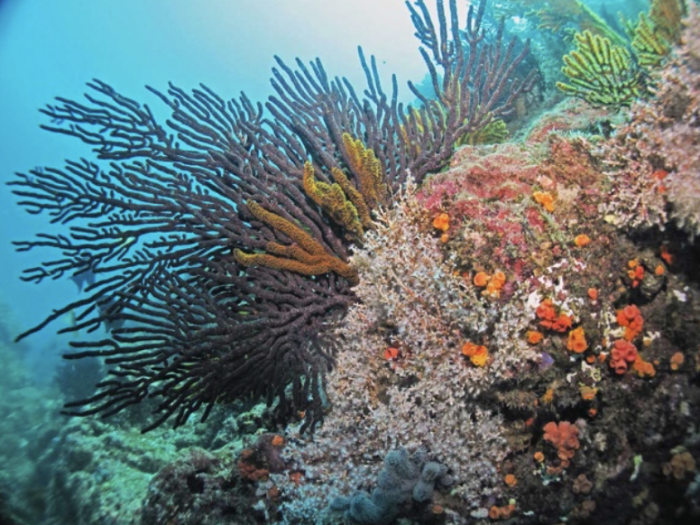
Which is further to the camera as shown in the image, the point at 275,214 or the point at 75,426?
the point at 75,426

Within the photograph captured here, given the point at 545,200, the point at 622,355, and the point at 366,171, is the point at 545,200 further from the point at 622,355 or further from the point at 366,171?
the point at 366,171

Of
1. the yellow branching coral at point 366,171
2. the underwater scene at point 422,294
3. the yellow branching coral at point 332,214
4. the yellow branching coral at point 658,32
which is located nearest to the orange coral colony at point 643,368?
the underwater scene at point 422,294

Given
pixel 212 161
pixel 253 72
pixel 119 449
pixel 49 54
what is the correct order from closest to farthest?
1. pixel 212 161
2. pixel 119 449
3. pixel 49 54
4. pixel 253 72

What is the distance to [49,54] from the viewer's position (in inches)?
5000

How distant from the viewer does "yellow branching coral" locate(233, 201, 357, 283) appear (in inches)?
145

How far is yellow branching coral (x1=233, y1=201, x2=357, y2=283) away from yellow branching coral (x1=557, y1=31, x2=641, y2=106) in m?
3.37

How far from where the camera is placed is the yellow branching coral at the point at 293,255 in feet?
12.1

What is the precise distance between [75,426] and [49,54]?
551 feet

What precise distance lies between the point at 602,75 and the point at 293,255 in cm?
401

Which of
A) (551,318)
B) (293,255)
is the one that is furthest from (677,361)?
(293,255)

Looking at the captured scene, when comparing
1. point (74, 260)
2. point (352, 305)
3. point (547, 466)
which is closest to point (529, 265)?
point (547, 466)

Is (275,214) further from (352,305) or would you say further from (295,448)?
(295,448)

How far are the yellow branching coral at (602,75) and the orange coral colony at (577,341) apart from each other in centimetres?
303

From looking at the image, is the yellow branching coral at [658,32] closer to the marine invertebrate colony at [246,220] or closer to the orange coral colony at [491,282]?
the marine invertebrate colony at [246,220]
